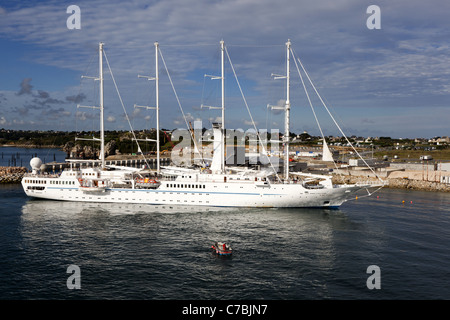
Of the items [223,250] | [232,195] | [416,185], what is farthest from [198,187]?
[416,185]

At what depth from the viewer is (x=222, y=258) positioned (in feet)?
95.2

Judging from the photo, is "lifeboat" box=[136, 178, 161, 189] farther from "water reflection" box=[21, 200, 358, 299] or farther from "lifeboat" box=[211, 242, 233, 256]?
"lifeboat" box=[211, 242, 233, 256]

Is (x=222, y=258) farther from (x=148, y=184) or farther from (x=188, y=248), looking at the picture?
(x=148, y=184)

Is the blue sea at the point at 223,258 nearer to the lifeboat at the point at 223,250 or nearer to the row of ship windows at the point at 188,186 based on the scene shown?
the lifeboat at the point at 223,250

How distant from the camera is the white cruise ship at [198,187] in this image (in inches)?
1944

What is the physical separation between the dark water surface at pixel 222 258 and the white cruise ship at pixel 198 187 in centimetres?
202

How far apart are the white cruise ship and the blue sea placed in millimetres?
2143

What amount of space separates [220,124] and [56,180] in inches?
1114

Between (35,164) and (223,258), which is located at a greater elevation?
(35,164)

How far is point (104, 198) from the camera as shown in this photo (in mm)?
53531

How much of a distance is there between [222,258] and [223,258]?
87 millimetres

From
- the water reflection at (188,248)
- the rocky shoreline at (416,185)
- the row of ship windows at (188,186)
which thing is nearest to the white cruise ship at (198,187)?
the row of ship windows at (188,186)
